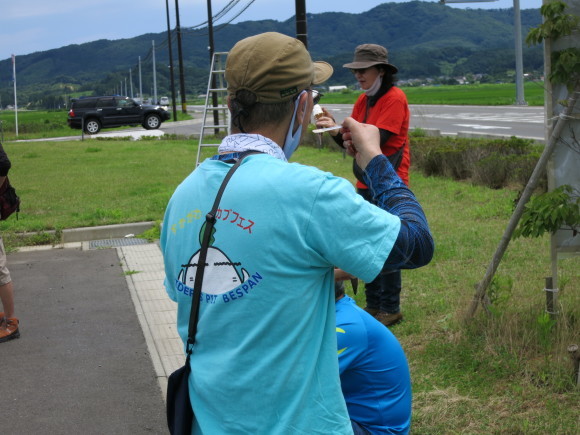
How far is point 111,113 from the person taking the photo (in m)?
42.1

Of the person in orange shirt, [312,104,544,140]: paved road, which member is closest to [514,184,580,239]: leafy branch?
the person in orange shirt

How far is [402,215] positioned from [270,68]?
0.46 m

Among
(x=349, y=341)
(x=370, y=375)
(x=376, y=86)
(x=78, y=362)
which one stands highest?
(x=376, y=86)

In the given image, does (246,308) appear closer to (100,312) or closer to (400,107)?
(400,107)

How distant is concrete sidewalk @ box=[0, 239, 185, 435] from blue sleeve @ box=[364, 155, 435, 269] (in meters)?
2.79

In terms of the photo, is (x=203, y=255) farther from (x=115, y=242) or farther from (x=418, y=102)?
(x=418, y=102)

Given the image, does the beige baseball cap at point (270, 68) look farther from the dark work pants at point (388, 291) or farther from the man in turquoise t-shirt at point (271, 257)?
the dark work pants at point (388, 291)

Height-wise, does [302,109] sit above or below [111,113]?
below

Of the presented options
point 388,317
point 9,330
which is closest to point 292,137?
point 388,317

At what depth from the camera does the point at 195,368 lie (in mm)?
1846

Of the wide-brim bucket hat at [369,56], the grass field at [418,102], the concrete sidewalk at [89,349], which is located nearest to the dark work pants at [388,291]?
the wide-brim bucket hat at [369,56]

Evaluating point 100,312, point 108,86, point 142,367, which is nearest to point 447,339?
point 142,367

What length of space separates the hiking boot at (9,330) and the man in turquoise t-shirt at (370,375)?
3562 mm

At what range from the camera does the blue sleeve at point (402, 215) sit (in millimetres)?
1772
